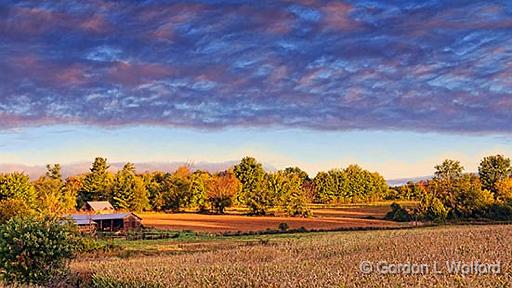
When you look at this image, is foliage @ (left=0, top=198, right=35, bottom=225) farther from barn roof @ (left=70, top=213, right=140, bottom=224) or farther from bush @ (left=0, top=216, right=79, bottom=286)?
bush @ (left=0, top=216, right=79, bottom=286)

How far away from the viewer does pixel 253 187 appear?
117938mm

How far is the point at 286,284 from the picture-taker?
1162 centimetres

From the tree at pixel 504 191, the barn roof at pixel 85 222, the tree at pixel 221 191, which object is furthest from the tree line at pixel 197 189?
the tree at pixel 504 191

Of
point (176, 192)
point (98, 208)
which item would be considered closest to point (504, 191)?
point (98, 208)

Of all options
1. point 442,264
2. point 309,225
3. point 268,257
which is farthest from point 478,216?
Result: point 442,264

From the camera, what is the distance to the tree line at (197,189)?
93062 millimetres

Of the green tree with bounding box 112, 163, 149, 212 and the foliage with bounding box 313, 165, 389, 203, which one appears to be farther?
the foliage with bounding box 313, 165, 389, 203

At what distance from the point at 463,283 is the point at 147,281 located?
7658 mm

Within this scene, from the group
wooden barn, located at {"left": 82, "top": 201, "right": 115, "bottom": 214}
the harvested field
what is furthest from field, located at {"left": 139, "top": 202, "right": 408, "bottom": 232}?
wooden barn, located at {"left": 82, "top": 201, "right": 115, "bottom": 214}

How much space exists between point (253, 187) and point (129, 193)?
81.3 ft

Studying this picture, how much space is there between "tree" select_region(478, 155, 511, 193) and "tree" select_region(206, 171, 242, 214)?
45621mm

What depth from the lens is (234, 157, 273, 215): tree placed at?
102125 mm

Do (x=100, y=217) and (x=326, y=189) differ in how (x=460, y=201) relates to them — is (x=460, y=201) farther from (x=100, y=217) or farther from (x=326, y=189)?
(x=326, y=189)

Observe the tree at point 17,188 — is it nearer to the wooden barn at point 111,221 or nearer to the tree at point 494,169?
the wooden barn at point 111,221
